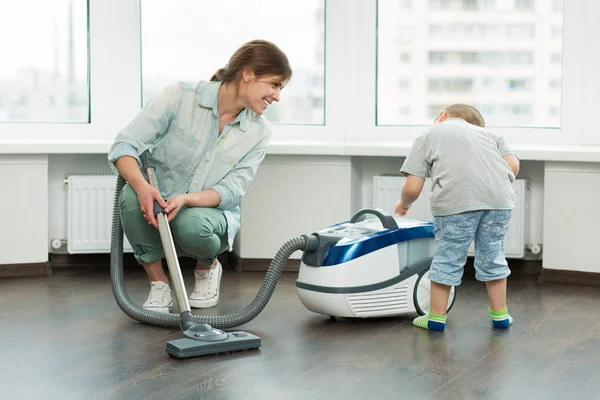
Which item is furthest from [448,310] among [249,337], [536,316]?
[249,337]

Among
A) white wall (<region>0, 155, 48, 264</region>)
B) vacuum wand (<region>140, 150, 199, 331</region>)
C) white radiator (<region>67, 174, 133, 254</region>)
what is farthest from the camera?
white radiator (<region>67, 174, 133, 254</region>)

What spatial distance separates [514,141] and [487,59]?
36 centimetres

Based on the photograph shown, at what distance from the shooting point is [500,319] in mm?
2605

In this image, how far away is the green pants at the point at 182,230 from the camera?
8.76 ft

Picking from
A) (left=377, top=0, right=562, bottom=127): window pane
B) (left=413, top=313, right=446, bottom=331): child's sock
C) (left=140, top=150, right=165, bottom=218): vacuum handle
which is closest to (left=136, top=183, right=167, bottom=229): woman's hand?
(left=140, top=150, right=165, bottom=218): vacuum handle

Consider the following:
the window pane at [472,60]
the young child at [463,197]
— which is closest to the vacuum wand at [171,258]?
the young child at [463,197]

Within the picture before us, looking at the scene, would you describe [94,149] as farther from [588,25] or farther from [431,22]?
[588,25]

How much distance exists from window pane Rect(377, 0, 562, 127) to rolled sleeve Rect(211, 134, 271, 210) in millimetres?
1073

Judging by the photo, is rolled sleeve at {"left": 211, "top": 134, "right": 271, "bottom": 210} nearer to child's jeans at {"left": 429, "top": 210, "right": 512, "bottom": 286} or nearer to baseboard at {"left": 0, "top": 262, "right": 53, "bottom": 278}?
child's jeans at {"left": 429, "top": 210, "right": 512, "bottom": 286}

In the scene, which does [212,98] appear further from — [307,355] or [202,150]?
[307,355]

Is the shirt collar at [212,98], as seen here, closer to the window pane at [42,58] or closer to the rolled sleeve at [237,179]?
the rolled sleeve at [237,179]

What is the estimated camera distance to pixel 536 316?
9.11 feet

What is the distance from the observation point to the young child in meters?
2.49

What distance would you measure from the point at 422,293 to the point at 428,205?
2.89ft
